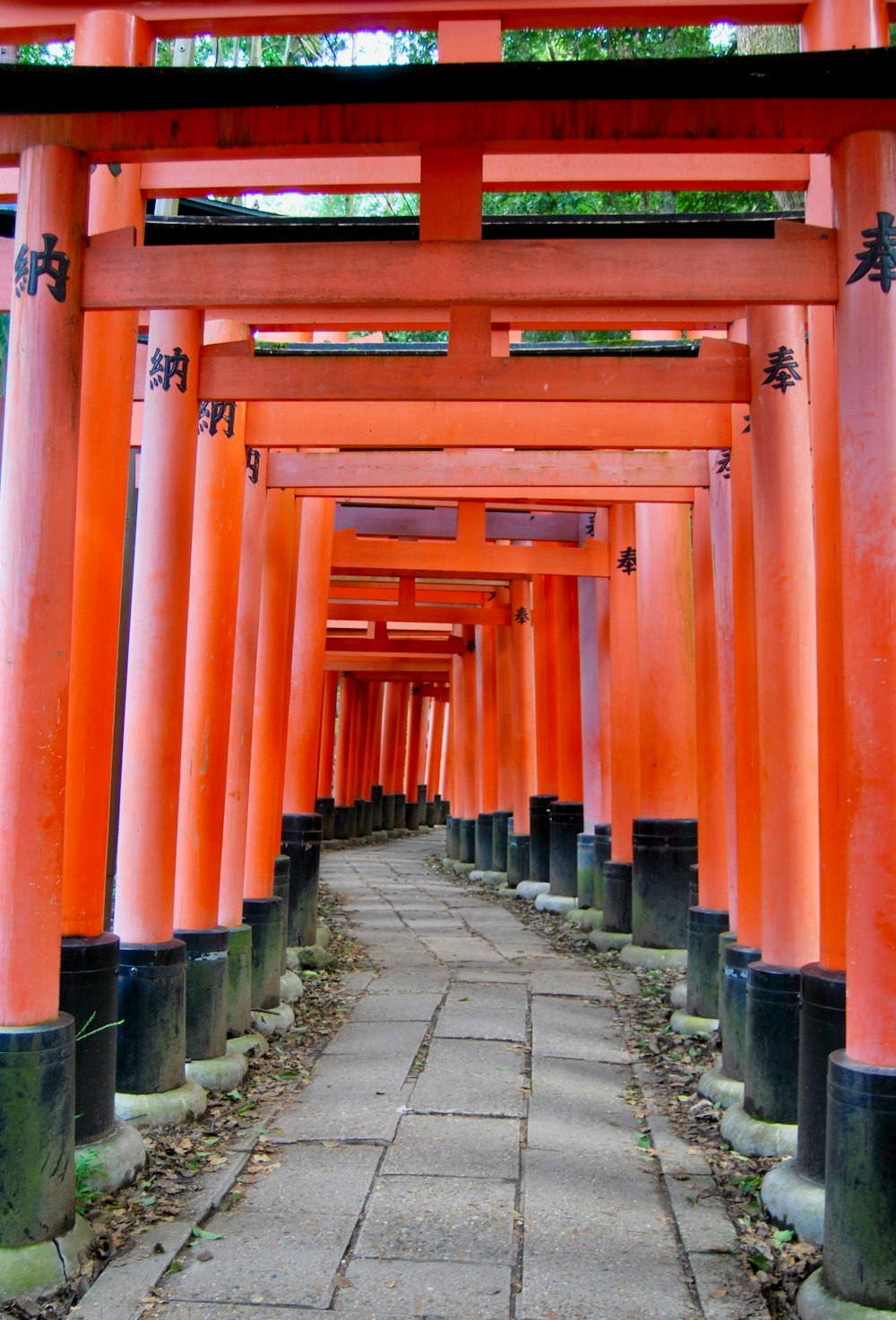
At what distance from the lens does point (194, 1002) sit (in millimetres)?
5660

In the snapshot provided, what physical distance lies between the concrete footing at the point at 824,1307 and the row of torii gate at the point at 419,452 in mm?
33

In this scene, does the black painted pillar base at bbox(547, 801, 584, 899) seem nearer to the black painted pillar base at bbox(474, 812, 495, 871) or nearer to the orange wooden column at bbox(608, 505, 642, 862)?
the orange wooden column at bbox(608, 505, 642, 862)

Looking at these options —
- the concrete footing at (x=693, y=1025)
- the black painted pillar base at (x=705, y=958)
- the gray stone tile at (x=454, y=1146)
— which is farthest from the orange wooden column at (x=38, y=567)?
the concrete footing at (x=693, y=1025)

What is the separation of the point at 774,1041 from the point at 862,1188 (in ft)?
4.62

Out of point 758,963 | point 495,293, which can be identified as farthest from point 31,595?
point 758,963

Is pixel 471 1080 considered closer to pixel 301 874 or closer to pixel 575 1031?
pixel 575 1031

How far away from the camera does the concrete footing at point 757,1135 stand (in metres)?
4.63

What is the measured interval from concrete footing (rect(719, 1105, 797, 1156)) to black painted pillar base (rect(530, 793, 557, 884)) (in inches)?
331

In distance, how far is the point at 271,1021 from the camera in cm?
686

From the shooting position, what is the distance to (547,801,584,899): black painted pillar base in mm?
12195

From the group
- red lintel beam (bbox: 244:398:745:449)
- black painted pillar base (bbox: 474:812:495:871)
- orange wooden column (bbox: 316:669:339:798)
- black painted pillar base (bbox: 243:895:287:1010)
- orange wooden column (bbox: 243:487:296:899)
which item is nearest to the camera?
red lintel beam (bbox: 244:398:745:449)

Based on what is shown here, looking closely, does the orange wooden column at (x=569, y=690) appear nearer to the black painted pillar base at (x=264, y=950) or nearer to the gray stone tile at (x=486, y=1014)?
the gray stone tile at (x=486, y=1014)

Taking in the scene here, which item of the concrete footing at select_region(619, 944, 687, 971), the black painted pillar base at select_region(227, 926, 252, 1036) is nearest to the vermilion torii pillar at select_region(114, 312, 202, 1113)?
the black painted pillar base at select_region(227, 926, 252, 1036)

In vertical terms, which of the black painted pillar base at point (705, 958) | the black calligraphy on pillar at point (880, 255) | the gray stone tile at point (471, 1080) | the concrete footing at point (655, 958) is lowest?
the gray stone tile at point (471, 1080)
